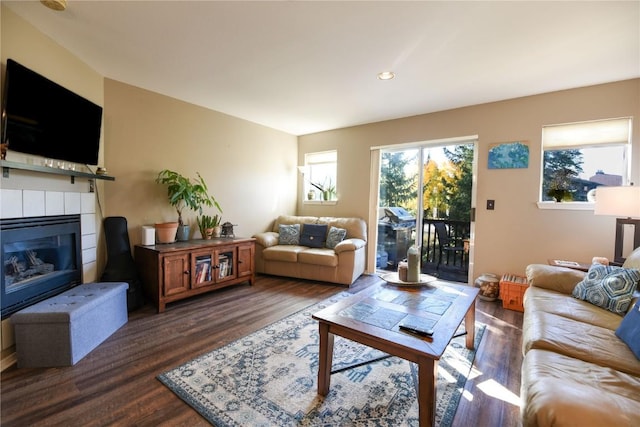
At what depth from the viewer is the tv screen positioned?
194 cm

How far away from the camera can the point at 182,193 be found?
3.26 metres

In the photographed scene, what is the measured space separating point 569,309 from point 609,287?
1.14 feet

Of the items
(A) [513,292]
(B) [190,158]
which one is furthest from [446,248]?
(B) [190,158]

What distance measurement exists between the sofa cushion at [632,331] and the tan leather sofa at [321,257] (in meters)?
2.53

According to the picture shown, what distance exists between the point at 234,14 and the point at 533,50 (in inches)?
94.1

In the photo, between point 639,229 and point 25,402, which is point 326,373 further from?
point 639,229

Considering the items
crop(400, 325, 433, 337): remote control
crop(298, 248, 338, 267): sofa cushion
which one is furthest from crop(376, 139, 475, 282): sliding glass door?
crop(400, 325, 433, 337): remote control

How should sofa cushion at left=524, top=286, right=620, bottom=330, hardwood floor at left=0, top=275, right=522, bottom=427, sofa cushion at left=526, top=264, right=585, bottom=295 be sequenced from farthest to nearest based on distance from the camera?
sofa cushion at left=526, top=264, right=585, bottom=295 → sofa cushion at left=524, top=286, right=620, bottom=330 → hardwood floor at left=0, top=275, right=522, bottom=427

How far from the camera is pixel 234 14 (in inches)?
75.2

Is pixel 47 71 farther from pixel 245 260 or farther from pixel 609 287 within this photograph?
pixel 609 287

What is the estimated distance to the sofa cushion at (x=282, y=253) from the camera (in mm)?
3969

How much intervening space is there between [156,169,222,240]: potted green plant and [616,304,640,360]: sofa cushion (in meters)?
3.84

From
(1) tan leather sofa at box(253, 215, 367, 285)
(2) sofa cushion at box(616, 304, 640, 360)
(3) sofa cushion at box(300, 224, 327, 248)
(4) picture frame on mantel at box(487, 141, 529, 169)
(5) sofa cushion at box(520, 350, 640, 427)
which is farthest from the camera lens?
(3) sofa cushion at box(300, 224, 327, 248)

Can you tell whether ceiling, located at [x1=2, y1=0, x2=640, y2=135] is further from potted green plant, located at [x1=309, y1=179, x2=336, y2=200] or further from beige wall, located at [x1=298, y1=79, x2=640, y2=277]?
potted green plant, located at [x1=309, y1=179, x2=336, y2=200]
